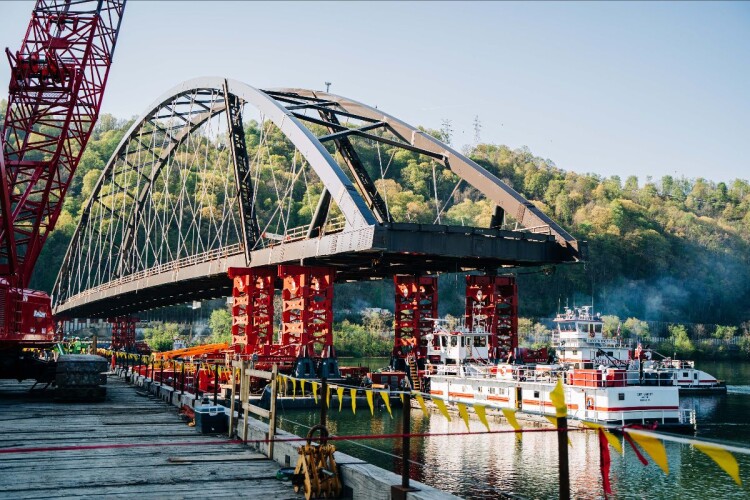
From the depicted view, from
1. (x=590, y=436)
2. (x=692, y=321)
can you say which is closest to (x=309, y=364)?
(x=590, y=436)

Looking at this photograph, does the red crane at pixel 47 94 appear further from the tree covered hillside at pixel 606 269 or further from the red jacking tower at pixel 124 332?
the tree covered hillside at pixel 606 269

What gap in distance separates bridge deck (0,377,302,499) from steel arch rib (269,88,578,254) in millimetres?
29713

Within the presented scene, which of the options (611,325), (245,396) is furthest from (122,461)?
(611,325)

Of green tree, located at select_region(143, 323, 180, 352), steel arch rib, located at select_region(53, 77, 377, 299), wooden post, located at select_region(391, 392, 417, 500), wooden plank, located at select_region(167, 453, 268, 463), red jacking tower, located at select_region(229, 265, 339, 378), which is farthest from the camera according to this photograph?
green tree, located at select_region(143, 323, 180, 352)

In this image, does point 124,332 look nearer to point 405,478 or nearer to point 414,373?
point 414,373

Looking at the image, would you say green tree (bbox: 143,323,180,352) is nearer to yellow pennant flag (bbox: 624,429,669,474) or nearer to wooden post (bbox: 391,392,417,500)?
wooden post (bbox: 391,392,417,500)

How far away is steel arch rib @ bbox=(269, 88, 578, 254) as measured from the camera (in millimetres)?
49531

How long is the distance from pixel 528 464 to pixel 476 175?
81.1 ft

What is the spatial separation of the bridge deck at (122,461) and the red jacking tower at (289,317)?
25.1 m

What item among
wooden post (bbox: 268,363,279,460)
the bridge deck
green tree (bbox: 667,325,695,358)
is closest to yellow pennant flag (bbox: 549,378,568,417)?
the bridge deck

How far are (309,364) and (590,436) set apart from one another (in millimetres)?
18367

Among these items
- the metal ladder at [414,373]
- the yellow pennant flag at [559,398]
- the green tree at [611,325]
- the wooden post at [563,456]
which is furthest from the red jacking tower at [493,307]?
the green tree at [611,325]

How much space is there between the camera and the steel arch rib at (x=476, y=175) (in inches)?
1950

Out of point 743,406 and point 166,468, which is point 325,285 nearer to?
point 743,406
